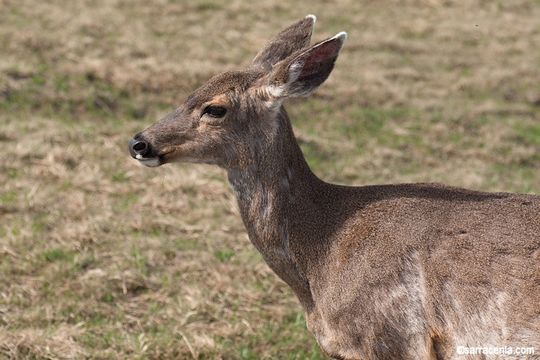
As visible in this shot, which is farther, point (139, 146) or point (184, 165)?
point (184, 165)

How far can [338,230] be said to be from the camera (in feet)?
14.7

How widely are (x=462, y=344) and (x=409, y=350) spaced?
26 centimetres

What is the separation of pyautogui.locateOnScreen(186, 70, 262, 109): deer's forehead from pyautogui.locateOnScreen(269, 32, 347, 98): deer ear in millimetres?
207

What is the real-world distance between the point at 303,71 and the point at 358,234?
886mm

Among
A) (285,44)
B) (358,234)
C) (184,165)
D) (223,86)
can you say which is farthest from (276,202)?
(184,165)

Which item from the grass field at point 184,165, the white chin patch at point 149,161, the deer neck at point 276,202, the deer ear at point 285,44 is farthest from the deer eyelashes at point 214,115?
the grass field at point 184,165

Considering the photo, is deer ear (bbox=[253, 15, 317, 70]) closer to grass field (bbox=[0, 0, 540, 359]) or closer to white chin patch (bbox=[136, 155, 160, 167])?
white chin patch (bbox=[136, 155, 160, 167])

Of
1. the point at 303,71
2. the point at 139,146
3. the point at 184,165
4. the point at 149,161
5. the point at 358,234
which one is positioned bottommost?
the point at 184,165

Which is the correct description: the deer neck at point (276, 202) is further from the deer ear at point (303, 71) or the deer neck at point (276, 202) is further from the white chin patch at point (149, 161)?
the white chin patch at point (149, 161)

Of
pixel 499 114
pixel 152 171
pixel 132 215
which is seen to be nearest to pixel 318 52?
pixel 132 215

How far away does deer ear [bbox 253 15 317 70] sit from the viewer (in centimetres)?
509

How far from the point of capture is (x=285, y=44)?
202 inches

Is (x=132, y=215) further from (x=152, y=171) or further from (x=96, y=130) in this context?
(x=96, y=130)

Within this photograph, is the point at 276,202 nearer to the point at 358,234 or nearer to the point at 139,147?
the point at 358,234
